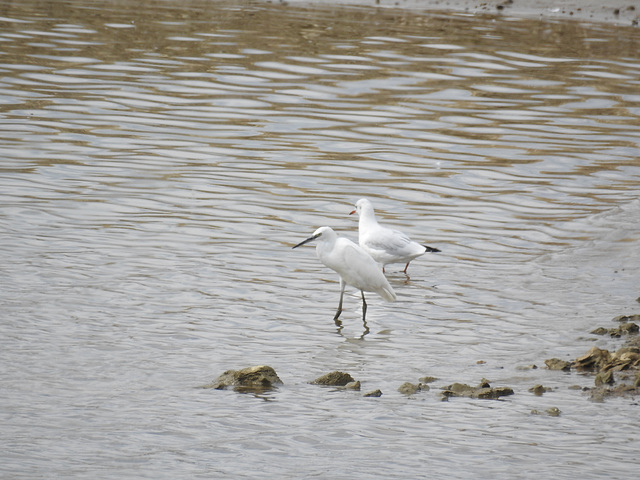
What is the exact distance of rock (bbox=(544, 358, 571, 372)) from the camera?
8.19 metres

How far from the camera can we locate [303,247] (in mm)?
11922

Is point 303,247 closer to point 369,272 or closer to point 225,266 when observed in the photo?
point 225,266

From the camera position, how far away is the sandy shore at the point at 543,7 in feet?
89.0

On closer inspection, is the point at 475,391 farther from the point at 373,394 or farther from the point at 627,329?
the point at 627,329

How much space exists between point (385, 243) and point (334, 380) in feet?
11.8

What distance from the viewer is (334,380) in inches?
310

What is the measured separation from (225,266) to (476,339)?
2.92 meters

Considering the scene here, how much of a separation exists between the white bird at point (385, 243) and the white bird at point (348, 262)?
117cm

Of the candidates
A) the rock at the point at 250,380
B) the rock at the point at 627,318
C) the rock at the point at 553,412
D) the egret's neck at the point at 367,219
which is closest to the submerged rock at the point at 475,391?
the rock at the point at 553,412

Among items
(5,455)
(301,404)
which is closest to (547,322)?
(301,404)

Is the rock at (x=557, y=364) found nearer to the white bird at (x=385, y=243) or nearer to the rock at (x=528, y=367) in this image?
the rock at (x=528, y=367)

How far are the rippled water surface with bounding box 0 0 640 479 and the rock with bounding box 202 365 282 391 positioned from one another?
0.14 metres

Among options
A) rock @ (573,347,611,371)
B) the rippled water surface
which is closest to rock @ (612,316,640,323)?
the rippled water surface

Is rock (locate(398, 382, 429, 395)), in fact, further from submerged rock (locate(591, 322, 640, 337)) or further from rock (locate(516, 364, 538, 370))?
submerged rock (locate(591, 322, 640, 337))
